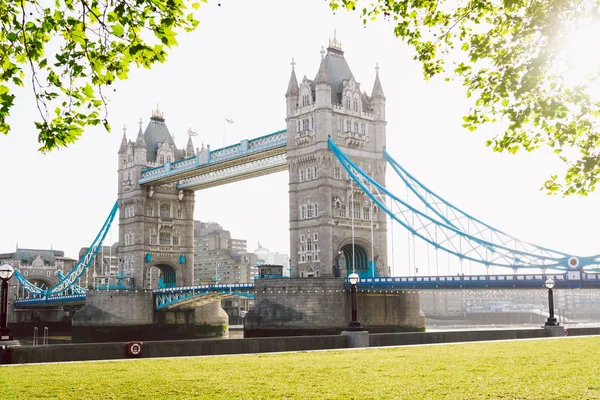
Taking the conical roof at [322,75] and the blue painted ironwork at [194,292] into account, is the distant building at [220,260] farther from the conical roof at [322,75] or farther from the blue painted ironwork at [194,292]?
the conical roof at [322,75]

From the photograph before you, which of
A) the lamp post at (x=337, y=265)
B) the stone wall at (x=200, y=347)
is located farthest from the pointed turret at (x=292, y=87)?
the stone wall at (x=200, y=347)

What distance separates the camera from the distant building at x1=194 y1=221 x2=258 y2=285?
6640 inches

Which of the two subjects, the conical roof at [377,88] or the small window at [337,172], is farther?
the conical roof at [377,88]

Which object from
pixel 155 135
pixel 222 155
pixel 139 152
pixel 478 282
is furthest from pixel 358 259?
pixel 155 135

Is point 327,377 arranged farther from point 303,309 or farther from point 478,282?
point 303,309

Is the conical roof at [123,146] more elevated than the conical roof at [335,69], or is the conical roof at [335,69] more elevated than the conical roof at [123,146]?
the conical roof at [335,69]

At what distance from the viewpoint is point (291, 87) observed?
219 feet

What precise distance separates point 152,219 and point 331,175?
29623 mm

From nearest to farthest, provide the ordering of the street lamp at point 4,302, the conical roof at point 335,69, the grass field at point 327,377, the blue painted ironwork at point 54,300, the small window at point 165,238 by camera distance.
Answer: the grass field at point 327,377
the street lamp at point 4,302
the conical roof at point 335,69
the blue painted ironwork at point 54,300
the small window at point 165,238

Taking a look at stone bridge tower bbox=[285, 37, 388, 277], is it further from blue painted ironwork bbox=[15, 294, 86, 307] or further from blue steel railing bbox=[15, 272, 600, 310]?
blue painted ironwork bbox=[15, 294, 86, 307]

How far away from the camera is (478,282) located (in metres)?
51.8

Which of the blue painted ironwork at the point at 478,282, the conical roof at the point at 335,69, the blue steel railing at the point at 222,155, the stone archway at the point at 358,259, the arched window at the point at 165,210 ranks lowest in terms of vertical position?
the blue painted ironwork at the point at 478,282

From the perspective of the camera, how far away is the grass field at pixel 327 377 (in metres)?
13.5

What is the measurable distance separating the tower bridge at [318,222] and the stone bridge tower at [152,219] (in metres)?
0.16
